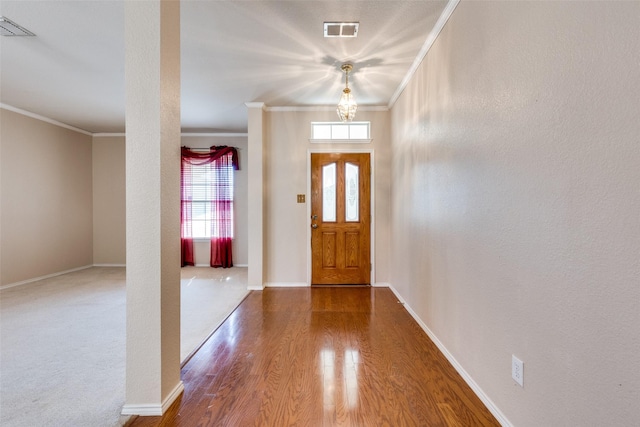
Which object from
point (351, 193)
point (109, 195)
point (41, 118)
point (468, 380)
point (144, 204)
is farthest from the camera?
point (109, 195)

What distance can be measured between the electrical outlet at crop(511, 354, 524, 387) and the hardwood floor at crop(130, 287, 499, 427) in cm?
35

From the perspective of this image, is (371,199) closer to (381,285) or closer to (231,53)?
(381,285)

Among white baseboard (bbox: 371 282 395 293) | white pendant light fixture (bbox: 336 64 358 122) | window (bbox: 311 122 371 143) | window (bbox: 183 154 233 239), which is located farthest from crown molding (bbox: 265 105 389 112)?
white baseboard (bbox: 371 282 395 293)

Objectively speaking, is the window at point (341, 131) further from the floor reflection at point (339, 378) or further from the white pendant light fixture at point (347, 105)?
the floor reflection at point (339, 378)

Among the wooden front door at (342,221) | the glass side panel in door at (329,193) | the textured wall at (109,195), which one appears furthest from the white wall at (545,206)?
the textured wall at (109,195)

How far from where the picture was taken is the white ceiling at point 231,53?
237 cm

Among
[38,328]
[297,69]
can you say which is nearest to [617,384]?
[297,69]

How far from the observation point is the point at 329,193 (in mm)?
4652

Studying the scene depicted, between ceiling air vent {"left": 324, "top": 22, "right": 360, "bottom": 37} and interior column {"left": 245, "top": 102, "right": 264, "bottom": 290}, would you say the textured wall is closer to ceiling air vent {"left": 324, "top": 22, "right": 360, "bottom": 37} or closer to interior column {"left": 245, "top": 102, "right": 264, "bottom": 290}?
interior column {"left": 245, "top": 102, "right": 264, "bottom": 290}

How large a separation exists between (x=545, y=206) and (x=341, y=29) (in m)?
2.17

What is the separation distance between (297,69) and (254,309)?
2796 mm

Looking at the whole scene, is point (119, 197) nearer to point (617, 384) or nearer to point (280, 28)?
point (280, 28)

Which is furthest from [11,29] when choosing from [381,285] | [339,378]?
[381,285]

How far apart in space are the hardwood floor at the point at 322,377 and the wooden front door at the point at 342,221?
1.35m
